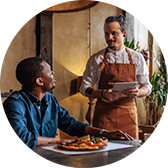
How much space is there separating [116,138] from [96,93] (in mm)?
333

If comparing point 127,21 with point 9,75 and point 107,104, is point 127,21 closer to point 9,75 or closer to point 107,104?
point 107,104

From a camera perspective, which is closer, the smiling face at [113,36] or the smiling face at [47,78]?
the smiling face at [47,78]

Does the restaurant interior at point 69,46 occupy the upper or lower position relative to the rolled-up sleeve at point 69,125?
upper

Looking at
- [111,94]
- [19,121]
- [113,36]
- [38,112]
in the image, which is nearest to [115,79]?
[111,94]

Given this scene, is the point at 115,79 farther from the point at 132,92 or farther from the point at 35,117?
the point at 35,117

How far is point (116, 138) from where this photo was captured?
1.58 meters

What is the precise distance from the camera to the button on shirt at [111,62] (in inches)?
63.1

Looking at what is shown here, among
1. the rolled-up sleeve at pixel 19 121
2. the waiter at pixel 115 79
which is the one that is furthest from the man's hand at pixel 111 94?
the rolled-up sleeve at pixel 19 121

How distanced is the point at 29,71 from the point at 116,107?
62cm

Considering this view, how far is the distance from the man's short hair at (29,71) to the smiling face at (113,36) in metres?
0.49

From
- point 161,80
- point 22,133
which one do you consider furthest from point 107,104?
point 22,133

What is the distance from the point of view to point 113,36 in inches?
64.6

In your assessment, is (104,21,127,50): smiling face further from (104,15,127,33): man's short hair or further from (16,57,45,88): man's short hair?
(16,57,45,88): man's short hair

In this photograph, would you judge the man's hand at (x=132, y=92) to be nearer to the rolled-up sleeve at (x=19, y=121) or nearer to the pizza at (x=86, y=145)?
the pizza at (x=86, y=145)
